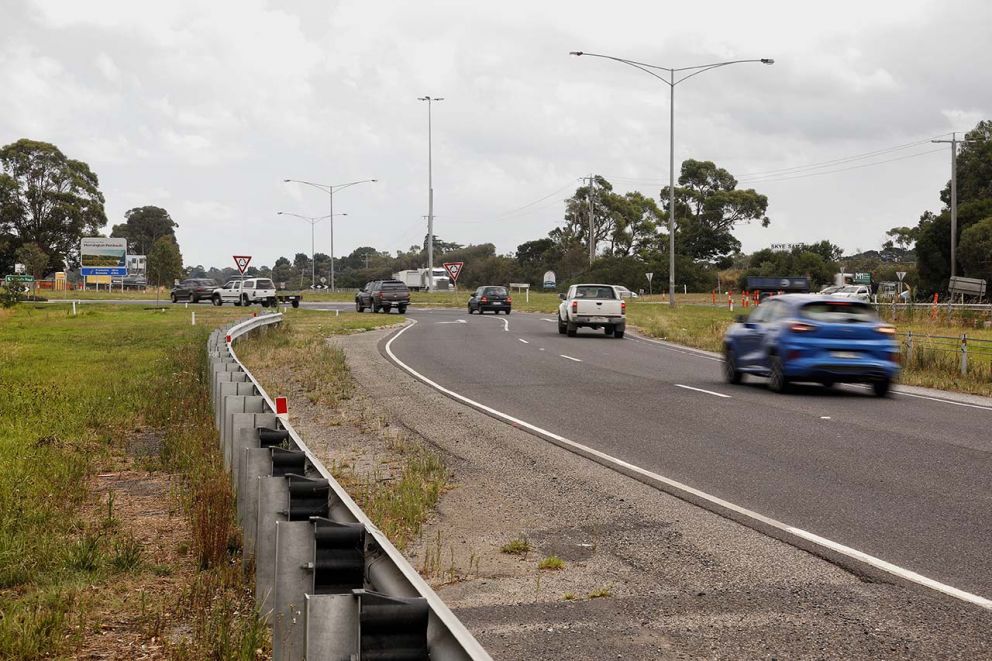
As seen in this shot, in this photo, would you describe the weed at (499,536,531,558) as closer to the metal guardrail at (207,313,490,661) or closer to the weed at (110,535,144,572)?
the metal guardrail at (207,313,490,661)

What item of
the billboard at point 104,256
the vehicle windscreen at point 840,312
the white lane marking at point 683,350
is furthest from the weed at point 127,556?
the billboard at point 104,256

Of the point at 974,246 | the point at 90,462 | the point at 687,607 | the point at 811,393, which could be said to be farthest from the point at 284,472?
the point at 974,246

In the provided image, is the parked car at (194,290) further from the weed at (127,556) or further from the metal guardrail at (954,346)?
the weed at (127,556)

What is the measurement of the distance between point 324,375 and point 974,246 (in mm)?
55930

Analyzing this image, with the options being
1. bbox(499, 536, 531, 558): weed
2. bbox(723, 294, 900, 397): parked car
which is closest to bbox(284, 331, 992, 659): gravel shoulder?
bbox(499, 536, 531, 558): weed

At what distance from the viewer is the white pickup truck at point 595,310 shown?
36.4 m

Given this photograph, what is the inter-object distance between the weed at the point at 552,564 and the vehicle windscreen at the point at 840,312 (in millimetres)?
11976

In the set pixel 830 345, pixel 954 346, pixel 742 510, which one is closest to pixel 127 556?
pixel 742 510

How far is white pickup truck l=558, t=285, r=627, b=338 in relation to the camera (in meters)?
36.4

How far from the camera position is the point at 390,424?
14.3 meters

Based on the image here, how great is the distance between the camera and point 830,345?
703 inches

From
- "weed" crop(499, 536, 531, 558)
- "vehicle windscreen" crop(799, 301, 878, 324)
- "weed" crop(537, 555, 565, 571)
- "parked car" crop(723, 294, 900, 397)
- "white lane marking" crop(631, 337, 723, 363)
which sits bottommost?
"white lane marking" crop(631, 337, 723, 363)

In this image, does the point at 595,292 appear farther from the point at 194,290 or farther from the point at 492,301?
the point at 194,290

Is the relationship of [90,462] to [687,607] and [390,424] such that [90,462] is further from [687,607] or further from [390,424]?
[687,607]
